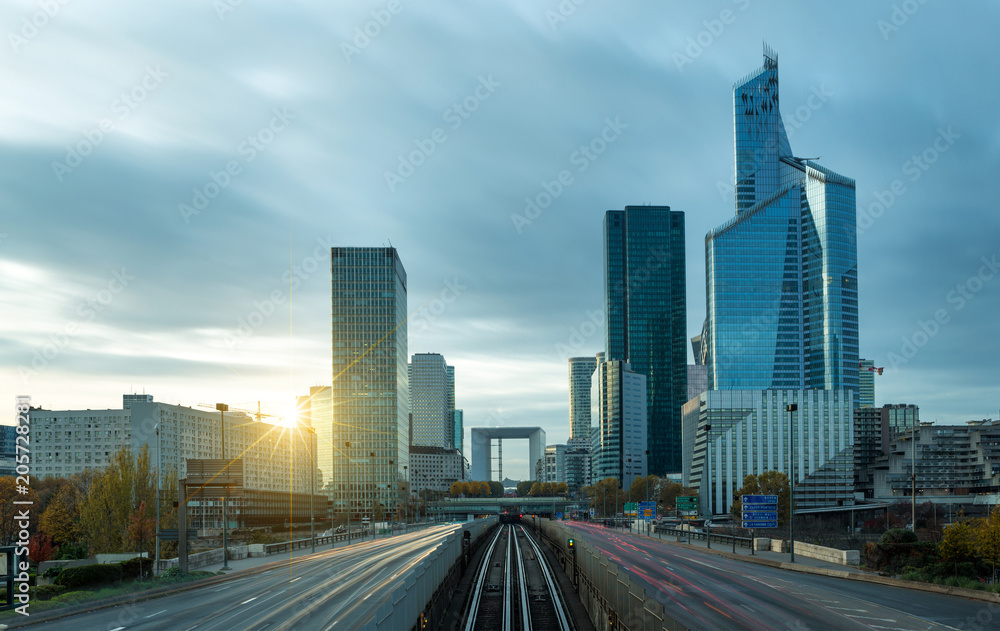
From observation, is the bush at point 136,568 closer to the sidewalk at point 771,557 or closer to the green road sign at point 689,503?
the sidewalk at point 771,557

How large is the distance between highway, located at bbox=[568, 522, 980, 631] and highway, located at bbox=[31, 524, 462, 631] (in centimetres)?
1441

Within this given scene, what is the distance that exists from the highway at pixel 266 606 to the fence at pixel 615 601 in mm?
8809

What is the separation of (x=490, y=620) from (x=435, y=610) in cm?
573

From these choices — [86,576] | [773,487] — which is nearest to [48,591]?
[86,576]

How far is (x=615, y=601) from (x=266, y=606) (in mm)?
19170

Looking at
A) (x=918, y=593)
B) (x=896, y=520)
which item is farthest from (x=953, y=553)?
(x=896, y=520)

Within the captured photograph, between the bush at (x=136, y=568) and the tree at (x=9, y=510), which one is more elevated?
the bush at (x=136, y=568)

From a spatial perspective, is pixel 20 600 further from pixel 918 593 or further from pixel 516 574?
pixel 918 593

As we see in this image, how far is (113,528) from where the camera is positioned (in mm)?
75188

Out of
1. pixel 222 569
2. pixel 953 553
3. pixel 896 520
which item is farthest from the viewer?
pixel 896 520

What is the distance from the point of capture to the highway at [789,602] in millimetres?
31141

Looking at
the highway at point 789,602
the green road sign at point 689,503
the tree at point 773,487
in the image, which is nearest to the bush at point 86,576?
the highway at point 789,602

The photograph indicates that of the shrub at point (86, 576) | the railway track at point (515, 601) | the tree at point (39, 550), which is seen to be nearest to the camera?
the railway track at point (515, 601)

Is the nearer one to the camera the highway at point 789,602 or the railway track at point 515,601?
the highway at point 789,602
